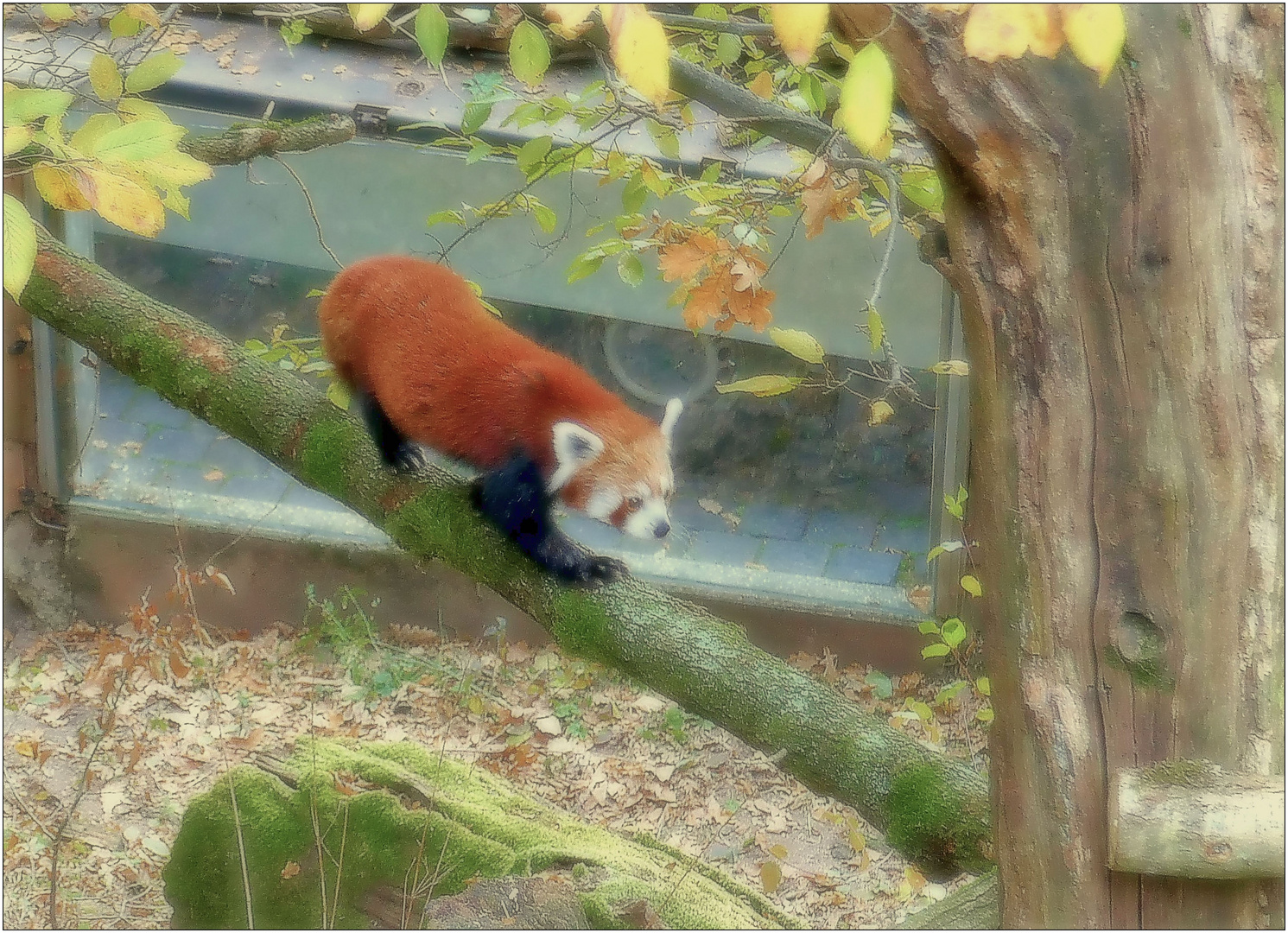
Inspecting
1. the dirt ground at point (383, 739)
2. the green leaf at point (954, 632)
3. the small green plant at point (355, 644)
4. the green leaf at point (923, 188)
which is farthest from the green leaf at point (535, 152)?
the small green plant at point (355, 644)

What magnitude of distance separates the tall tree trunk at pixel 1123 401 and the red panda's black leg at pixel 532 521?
1.02 meters

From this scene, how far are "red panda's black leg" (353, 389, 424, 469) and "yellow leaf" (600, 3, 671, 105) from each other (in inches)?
58.1

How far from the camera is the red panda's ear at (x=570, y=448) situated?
2.07m

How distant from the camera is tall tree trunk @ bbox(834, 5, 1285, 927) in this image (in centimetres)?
101

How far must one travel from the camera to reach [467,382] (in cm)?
211

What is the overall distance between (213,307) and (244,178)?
17.5 inches

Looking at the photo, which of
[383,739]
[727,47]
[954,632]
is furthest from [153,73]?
[383,739]

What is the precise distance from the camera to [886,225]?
2205 millimetres

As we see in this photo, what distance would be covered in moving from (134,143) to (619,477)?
1354mm

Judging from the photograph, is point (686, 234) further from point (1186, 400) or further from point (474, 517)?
point (1186, 400)

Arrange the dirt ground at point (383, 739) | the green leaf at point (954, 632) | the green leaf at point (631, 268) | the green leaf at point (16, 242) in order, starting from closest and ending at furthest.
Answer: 1. the green leaf at point (16, 242)
2. the green leaf at point (631, 268)
3. the green leaf at point (954, 632)
4. the dirt ground at point (383, 739)

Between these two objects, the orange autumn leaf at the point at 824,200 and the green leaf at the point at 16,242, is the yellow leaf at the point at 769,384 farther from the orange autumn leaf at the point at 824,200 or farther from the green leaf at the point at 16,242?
the green leaf at the point at 16,242

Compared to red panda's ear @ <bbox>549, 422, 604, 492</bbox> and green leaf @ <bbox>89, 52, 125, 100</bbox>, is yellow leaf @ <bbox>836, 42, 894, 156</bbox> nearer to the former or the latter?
red panda's ear @ <bbox>549, 422, 604, 492</bbox>

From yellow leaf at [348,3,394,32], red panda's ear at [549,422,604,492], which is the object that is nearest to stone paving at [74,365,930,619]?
red panda's ear at [549,422,604,492]
